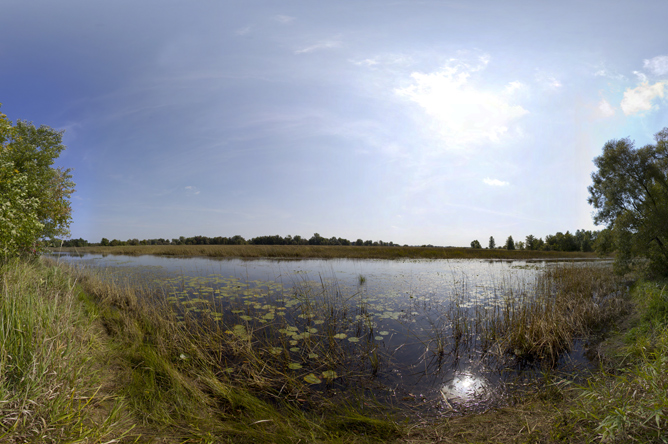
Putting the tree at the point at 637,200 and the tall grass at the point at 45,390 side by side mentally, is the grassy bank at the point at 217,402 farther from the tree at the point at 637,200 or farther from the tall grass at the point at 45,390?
the tree at the point at 637,200

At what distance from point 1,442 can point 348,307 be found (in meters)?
7.19

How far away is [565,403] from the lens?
3.79 meters

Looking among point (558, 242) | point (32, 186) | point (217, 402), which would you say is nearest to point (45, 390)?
point (217, 402)

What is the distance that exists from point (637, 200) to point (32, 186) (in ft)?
91.9

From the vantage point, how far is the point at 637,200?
51.2 feet

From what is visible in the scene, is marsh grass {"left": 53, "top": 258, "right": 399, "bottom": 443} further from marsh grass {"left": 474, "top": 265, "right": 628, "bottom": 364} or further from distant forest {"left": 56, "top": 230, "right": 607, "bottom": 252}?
distant forest {"left": 56, "top": 230, "right": 607, "bottom": 252}

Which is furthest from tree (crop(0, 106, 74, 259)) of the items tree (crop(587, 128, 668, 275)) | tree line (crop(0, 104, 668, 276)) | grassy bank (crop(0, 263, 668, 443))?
tree (crop(587, 128, 668, 275))

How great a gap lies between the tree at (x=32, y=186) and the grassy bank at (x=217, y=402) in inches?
208

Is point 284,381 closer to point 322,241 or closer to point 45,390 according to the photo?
point 45,390

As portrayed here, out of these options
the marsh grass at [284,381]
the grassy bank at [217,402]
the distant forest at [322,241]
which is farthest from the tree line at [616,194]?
the distant forest at [322,241]

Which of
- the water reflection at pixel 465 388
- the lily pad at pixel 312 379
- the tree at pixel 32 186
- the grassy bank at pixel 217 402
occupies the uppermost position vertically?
the tree at pixel 32 186

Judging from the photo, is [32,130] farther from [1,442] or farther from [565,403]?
[565,403]

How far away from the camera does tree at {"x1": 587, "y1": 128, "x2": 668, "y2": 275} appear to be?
14102 millimetres

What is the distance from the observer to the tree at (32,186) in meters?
7.84
